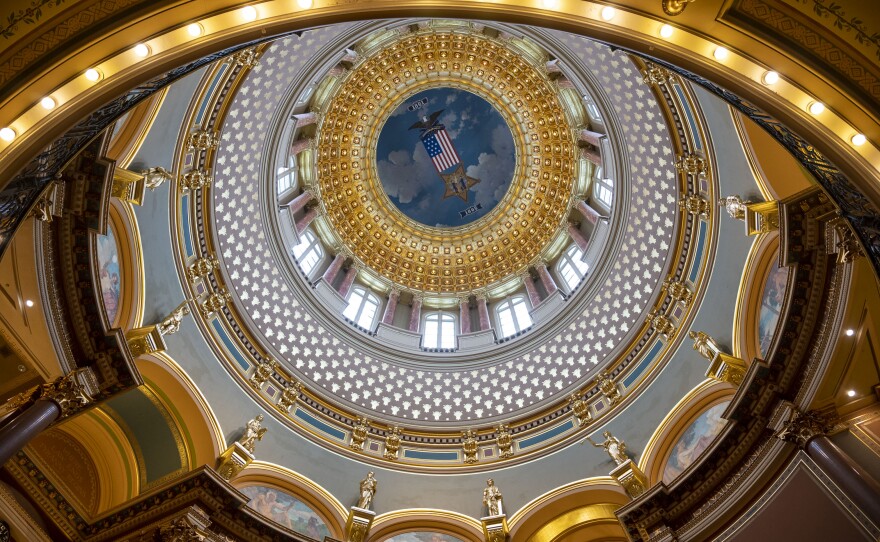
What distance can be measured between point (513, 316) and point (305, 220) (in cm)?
1160

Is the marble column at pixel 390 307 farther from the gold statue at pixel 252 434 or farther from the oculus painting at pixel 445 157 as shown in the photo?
the gold statue at pixel 252 434

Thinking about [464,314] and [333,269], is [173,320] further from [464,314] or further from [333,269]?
[464,314]

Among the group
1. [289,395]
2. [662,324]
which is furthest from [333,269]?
[662,324]

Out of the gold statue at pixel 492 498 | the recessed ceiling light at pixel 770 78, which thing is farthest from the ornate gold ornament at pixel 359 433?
the recessed ceiling light at pixel 770 78

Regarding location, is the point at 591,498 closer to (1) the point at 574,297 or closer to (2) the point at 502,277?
(1) the point at 574,297

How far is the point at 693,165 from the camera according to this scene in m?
19.2

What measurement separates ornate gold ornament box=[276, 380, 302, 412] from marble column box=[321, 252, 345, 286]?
23.1ft

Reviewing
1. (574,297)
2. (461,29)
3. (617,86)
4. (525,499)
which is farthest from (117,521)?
(461,29)

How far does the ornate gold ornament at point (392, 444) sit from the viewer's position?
73.4 feet

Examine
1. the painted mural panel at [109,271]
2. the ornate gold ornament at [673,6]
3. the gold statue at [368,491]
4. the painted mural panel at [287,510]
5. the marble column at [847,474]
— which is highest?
the painted mural panel at [109,271]

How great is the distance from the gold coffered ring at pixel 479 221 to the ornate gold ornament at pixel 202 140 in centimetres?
1142

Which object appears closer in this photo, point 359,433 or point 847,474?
point 847,474

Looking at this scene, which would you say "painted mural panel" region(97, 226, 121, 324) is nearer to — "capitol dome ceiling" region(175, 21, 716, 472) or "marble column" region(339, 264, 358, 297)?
"capitol dome ceiling" region(175, 21, 716, 472)

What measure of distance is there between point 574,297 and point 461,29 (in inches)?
599
